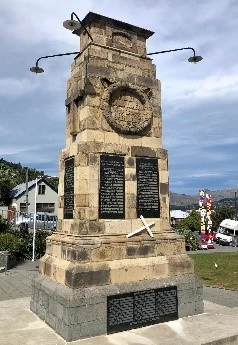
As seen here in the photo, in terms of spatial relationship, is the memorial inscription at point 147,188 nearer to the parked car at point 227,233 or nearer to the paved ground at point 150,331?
the paved ground at point 150,331

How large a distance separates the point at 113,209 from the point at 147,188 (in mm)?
1252

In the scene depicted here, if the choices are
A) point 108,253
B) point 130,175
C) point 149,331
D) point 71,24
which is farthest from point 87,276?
point 71,24

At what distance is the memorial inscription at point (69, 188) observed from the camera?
883 centimetres

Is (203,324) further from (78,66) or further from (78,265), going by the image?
(78,66)

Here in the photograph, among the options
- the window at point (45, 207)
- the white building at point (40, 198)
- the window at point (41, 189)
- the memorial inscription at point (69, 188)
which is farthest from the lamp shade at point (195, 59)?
the window at point (41, 189)

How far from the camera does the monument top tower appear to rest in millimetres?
9070

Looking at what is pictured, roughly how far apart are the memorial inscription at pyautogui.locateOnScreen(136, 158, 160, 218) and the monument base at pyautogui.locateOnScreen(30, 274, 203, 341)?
1.86 meters

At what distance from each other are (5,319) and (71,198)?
141 inches

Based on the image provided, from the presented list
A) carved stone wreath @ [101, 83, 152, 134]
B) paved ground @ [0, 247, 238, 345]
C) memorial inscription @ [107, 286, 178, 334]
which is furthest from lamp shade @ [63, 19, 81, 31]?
paved ground @ [0, 247, 238, 345]

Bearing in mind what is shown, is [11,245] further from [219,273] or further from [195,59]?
[195,59]

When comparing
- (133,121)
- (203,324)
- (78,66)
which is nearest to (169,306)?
(203,324)

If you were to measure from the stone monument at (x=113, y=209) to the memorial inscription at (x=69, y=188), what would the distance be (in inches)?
1.1

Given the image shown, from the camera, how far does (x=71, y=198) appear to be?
8844mm

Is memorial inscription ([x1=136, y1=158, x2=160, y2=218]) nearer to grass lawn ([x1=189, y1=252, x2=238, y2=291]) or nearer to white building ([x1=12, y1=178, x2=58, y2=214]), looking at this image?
grass lawn ([x1=189, y1=252, x2=238, y2=291])
